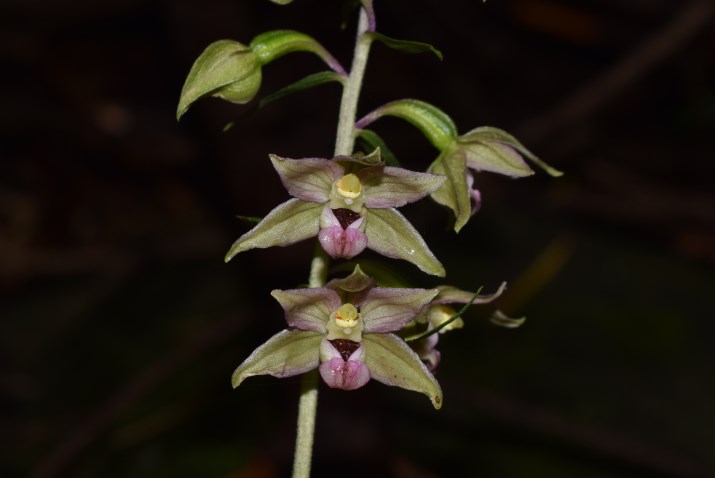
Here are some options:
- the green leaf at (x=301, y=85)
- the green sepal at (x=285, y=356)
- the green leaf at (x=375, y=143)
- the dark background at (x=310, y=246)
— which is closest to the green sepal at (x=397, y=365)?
the green sepal at (x=285, y=356)

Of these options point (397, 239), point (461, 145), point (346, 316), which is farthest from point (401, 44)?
point (346, 316)

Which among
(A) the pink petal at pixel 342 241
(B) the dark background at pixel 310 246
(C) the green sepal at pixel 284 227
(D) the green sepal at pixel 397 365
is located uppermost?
(C) the green sepal at pixel 284 227

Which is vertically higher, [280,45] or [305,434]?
[280,45]

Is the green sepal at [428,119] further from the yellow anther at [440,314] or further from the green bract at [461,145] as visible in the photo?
the yellow anther at [440,314]

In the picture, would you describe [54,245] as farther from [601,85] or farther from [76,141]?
[601,85]

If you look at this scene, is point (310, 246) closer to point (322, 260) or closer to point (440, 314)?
point (440, 314)

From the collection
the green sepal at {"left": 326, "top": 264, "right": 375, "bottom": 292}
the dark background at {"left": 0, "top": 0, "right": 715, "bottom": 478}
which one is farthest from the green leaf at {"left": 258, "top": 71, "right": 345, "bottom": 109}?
the dark background at {"left": 0, "top": 0, "right": 715, "bottom": 478}

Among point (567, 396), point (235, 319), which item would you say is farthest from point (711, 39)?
point (235, 319)
